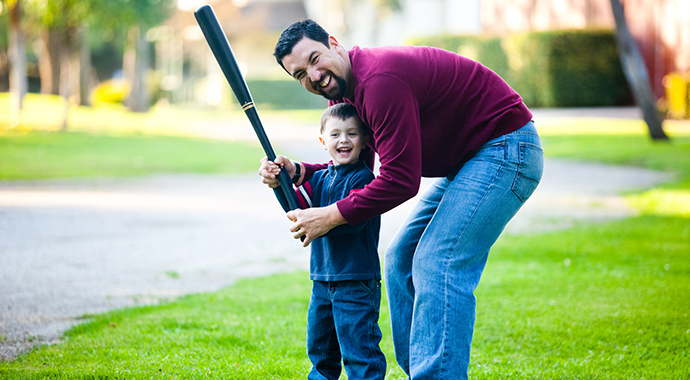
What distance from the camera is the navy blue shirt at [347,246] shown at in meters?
2.89

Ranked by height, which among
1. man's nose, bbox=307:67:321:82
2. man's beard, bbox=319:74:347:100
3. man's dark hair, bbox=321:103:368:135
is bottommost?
man's dark hair, bbox=321:103:368:135

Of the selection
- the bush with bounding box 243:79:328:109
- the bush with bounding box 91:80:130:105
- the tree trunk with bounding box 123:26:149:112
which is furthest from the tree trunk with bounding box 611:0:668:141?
the bush with bounding box 91:80:130:105

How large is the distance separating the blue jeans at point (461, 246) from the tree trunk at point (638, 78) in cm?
1240

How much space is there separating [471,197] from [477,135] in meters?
0.26

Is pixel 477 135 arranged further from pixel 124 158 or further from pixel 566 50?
pixel 566 50

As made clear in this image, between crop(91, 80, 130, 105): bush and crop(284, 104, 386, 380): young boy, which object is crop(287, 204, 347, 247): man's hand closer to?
crop(284, 104, 386, 380): young boy

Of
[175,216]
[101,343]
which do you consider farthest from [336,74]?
[175,216]

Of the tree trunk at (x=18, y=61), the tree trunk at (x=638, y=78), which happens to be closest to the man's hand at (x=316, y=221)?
the tree trunk at (x=638, y=78)

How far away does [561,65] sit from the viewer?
2377 cm

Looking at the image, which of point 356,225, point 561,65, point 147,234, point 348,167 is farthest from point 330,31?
point 356,225

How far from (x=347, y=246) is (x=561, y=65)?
2267cm

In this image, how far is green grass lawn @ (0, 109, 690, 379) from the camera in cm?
344

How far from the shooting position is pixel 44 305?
4723mm

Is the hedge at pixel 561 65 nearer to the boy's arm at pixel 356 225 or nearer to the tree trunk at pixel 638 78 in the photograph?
the tree trunk at pixel 638 78
